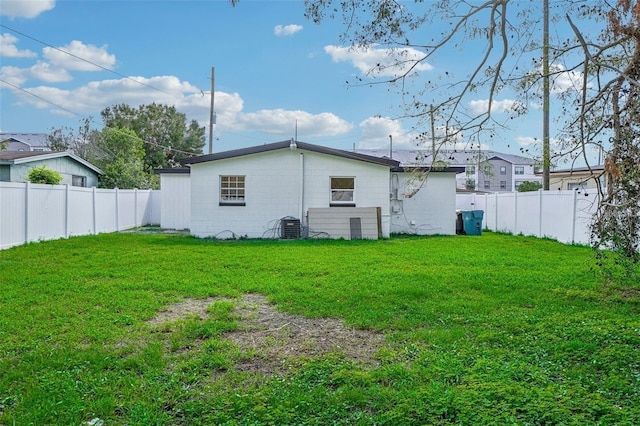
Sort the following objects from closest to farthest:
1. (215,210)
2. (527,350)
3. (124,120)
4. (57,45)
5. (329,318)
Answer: (527,350) → (329,318) → (215,210) → (57,45) → (124,120)

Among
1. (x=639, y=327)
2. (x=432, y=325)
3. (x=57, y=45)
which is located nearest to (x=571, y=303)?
(x=639, y=327)

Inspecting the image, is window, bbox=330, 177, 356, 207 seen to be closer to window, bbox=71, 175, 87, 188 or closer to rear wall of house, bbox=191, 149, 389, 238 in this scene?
rear wall of house, bbox=191, 149, 389, 238

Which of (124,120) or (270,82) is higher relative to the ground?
(124,120)

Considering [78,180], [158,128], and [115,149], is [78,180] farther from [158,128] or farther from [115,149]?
[158,128]

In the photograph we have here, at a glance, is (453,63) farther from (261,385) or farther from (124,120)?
(124,120)

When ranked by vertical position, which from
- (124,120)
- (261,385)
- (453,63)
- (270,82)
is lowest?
(261,385)

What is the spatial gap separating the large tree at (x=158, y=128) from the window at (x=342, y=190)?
91.8 feet

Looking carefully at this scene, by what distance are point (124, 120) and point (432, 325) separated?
135 ft

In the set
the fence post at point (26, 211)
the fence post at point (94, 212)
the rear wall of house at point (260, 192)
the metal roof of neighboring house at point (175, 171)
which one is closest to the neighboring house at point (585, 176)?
the rear wall of house at point (260, 192)

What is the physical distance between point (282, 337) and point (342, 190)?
1036 centimetres

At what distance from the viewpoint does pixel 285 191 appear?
567 inches

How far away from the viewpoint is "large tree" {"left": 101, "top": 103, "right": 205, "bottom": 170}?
39312 mm

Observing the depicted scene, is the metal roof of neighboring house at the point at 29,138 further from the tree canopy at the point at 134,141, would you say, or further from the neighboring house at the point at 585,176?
the neighboring house at the point at 585,176

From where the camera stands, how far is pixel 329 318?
519cm
